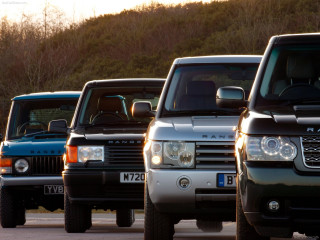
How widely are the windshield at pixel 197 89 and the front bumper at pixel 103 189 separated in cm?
165

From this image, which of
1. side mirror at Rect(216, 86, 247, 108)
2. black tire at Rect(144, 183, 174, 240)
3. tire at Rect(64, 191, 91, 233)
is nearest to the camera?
side mirror at Rect(216, 86, 247, 108)

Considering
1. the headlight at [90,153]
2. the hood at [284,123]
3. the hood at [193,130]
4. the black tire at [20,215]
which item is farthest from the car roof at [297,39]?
the black tire at [20,215]

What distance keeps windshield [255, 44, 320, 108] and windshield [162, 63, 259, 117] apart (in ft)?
6.67

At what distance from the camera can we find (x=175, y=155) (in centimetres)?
1046

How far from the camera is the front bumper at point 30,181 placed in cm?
1581

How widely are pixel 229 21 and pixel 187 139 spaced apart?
3590 inches

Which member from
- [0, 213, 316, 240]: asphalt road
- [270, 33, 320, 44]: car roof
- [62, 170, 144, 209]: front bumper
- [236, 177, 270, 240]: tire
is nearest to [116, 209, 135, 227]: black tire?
[0, 213, 316, 240]: asphalt road

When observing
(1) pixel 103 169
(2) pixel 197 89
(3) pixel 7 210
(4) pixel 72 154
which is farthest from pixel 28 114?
Result: (2) pixel 197 89

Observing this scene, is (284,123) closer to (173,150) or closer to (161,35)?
(173,150)

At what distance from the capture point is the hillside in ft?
278

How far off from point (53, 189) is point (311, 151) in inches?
332

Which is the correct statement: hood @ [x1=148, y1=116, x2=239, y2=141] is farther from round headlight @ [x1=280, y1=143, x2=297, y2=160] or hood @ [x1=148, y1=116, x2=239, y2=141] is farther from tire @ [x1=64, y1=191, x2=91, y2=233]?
tire @ [x1=64, y1=191, x2=91, y2=233]

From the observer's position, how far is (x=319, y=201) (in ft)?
25.5

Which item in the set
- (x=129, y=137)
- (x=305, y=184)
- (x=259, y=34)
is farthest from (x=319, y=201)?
(x=259, y=34)
